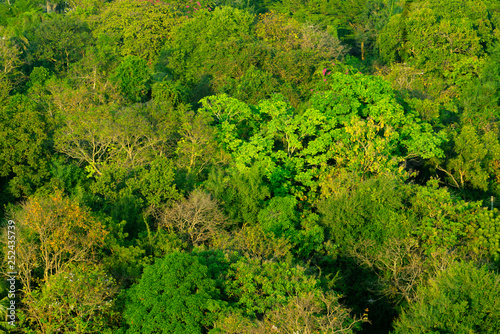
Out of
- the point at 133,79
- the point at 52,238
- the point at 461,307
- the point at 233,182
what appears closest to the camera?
the point at 461,307

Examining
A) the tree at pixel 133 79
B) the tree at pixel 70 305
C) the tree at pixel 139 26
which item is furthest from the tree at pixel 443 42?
the tree at pixel 70 305

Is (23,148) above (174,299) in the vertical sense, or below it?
above

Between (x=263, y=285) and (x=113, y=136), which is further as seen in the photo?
(x=113, y=136)

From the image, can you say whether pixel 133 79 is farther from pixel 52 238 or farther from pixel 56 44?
pixel 52 238

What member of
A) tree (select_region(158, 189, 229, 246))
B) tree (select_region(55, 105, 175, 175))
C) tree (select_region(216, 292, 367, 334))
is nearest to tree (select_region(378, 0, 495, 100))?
tree (select_region(55, 105, 175, 175))

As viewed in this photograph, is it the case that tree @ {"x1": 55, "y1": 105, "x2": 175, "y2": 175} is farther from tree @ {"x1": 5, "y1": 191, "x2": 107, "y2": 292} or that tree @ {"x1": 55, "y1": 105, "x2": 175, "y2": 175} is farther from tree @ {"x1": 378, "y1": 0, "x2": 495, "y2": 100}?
tree @ {"x1": 378, "y1": 0, "x2": 495, "y2": 100}

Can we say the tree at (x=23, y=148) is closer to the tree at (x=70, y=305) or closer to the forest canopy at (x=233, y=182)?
the forest canopy at (x=233, y=182)

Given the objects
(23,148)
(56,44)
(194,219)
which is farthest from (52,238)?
(56,44)

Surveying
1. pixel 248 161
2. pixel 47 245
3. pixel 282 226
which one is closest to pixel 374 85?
pixel 248 161

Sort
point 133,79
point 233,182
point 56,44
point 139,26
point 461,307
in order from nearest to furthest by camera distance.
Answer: point 461,307, point 233,182, point 133,79, point 56,44, point 139,26

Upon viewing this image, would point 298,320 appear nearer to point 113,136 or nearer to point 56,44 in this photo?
point 113,136

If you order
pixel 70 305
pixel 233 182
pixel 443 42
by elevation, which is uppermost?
pixel 70 305
